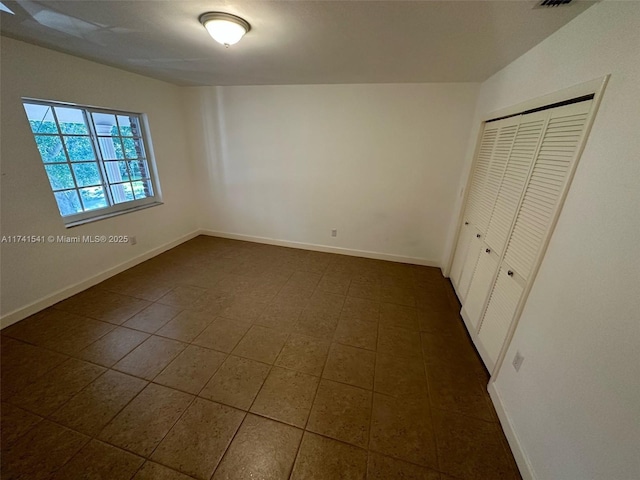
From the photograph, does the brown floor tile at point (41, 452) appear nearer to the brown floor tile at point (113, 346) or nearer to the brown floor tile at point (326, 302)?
the brown floor tile at point (113, 346)

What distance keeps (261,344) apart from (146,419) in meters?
0.85

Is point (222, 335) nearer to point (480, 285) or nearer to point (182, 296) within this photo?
point (182, 296)

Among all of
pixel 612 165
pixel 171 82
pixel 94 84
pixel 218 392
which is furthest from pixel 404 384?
pixel 171 82

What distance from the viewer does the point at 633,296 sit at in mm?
848

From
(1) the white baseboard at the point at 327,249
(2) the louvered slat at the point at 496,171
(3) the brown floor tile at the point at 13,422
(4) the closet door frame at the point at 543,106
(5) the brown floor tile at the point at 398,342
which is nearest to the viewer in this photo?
(4) the closet door frame at the point at 543,106

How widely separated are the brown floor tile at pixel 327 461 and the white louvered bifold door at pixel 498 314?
119cm

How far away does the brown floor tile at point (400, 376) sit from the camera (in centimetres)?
174

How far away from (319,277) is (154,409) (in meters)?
2.02

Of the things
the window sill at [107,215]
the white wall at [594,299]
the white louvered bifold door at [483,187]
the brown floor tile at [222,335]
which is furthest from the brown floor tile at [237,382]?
the window sill at [107,215]

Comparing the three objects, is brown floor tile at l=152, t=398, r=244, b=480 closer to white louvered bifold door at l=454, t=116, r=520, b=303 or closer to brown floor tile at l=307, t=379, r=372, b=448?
brown floor tile at l=307, t=379, r=372, b=448

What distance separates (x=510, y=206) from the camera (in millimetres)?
1792

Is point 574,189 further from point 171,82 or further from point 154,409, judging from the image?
point 171,82

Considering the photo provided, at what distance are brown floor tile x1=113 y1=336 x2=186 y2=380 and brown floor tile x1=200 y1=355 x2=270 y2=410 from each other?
1.47 ft

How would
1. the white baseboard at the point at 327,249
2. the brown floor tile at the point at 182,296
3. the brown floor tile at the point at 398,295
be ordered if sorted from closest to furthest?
the brown floor tile at the point at 182,296
the brown floor tile at the point at 398,295
the white baseboard at the point at 327,249
